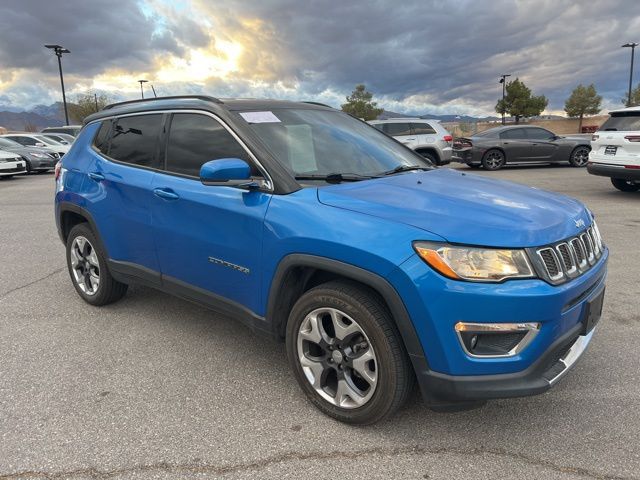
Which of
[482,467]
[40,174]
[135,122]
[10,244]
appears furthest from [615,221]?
[40,174]

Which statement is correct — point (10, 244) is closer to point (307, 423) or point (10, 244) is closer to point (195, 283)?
point (195, 283)

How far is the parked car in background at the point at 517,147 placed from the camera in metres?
15.9

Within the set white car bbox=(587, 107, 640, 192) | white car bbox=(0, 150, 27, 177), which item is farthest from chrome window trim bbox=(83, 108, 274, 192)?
white car bbox=(0, 150, 27, 177)

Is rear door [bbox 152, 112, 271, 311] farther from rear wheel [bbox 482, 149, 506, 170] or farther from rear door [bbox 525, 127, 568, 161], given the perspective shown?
rear door [bbox 525, 127, 568, 161]

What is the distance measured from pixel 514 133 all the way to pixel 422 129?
3.48m

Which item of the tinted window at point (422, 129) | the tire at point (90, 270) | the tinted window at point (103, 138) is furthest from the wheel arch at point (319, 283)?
the tinted window at point (422, 129)

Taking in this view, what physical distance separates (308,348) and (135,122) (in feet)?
7.92

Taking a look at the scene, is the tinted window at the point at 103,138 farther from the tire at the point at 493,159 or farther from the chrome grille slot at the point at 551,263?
the tire at the point at 493,159

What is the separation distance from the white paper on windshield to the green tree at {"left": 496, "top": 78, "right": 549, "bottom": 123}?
52098mm

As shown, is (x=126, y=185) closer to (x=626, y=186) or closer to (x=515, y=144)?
(x=626, y=186)

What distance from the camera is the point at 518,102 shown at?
167ft

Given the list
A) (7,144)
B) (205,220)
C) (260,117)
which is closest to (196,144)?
(260,117)

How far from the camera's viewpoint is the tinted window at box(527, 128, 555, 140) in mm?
16125

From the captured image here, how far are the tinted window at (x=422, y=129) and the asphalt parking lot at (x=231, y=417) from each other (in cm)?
1121
